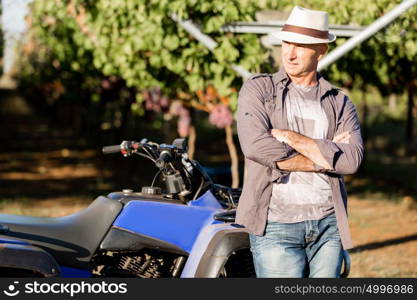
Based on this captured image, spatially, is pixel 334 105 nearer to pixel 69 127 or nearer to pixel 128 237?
pixel 128 237

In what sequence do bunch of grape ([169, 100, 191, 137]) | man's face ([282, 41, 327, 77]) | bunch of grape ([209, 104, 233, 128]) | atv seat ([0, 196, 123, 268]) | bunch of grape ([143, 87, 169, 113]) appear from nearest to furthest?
man's face ([282, 41, 327, 77]), atv seat ([0, 196, 123, 268]), bunch of grape ([209, 104, 233, 128]), bunch of grape ([169, 100, 191, 137]), bunch of grape ([143, 87, 169, 113])

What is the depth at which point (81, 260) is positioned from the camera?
385 cm

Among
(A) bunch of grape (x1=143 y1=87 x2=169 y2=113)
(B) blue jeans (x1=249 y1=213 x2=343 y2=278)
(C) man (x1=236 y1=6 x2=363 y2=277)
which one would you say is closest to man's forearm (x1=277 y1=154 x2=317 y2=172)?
(C) man (x1=236 y1=6 x2=363 y2=277)

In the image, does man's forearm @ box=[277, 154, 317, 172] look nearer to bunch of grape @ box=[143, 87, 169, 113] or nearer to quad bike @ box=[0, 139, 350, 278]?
quad bike @ box=[0, 139, 350, 278]

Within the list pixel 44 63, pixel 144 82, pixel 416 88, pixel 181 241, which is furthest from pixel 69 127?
pixel 181 241

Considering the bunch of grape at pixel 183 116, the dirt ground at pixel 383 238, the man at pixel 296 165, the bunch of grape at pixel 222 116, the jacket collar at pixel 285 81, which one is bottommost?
the dirt ground at pixel 383 238

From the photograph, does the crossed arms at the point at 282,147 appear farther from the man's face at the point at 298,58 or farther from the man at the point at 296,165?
the man's face at the point at 298,58

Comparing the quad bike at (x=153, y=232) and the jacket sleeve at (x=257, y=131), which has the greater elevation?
the jacket sleeve at (x=257, y=131)

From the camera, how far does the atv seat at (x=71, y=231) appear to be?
12.5ft

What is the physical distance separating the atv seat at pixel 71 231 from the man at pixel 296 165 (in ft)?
2.69

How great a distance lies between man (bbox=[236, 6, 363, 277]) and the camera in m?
3.46

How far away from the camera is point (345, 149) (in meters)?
3.55

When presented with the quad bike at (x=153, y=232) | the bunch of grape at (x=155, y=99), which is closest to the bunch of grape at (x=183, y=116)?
the bunch of grape at (x=155, y=99)

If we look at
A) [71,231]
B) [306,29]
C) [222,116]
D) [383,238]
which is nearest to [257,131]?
[306,29]
